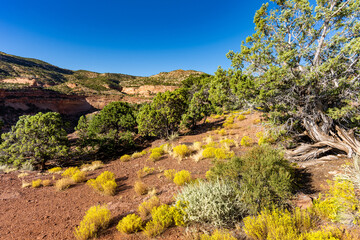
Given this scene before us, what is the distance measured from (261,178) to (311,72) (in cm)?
379

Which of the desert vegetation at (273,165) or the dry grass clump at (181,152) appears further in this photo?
the dry grass clump at (181,152)

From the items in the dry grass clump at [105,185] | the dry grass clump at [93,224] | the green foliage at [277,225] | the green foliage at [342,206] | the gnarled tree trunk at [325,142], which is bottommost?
the dry grass clump at [105,185]

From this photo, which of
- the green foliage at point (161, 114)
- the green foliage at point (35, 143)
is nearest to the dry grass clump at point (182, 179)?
the green foliage at point (161, 114)

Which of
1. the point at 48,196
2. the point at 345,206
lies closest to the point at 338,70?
the point at 345,206

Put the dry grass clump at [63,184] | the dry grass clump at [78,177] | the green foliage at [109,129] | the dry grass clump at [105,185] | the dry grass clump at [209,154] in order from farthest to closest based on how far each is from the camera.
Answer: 1. the green foliage at [109,129]
2. the dry grass clump at [209,154]
3. the dry grass clump at [78,177]
4. the dry grass clump at [63,184]
5. the dry grass clump at [105,185]

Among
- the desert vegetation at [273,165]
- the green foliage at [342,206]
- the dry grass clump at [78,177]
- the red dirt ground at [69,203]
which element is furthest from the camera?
the dry grass clump at [78,177]

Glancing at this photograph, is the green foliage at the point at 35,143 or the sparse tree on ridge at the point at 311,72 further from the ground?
the sparse tree on ridge at the point at 311,72

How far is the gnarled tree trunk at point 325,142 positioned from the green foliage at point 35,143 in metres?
15.9

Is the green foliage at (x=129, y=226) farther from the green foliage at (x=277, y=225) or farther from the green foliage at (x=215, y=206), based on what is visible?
the green foliage at (x=277, y=225)

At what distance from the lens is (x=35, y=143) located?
12.5 meters

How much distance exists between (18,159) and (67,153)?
128 inches

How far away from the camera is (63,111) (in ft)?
137

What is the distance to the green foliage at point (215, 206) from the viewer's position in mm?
3260

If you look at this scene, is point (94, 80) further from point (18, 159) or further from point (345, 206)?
point (345, 206)
